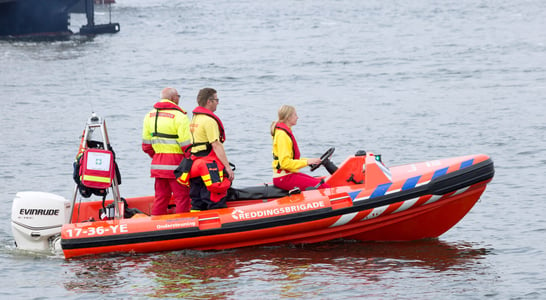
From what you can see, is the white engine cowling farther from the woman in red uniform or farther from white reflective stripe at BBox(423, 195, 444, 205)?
white reflective stripe at BBox(423, 195, 444, 205)

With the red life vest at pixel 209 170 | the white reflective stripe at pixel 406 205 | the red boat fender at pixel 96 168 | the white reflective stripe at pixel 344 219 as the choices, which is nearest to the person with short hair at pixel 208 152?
the red life vest at pixel 209 170

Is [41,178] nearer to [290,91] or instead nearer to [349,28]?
[290,91]

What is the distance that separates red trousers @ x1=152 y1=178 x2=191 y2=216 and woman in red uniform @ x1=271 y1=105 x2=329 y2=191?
3.20 feet

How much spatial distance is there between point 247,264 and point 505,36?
101 ft

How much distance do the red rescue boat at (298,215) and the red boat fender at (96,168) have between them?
1.47 feet

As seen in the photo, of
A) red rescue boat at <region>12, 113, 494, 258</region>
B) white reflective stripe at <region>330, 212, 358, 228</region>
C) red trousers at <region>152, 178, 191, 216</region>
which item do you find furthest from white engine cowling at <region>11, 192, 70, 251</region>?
white reflective stripe at <region>330, 212, 358, 228</region>

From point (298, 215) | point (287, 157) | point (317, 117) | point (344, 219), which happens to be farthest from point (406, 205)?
point (317, 117)

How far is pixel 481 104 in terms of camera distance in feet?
71.5

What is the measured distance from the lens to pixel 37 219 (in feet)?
30.2

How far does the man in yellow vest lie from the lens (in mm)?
8992

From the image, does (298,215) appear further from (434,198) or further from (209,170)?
(434,198)

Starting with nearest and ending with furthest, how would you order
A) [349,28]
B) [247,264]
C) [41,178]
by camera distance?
[247,264] < [41,178] < [349,28]

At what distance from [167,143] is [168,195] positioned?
2.16 ft

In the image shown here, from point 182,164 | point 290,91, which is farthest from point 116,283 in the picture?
point 290,91
